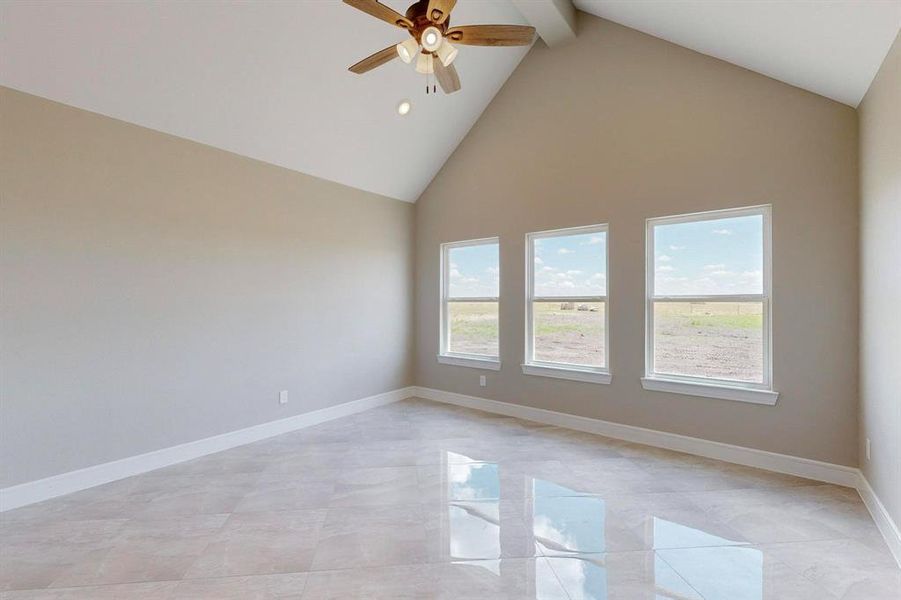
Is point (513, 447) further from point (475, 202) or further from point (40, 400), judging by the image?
point (40, 400)

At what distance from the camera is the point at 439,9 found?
222 centimetres

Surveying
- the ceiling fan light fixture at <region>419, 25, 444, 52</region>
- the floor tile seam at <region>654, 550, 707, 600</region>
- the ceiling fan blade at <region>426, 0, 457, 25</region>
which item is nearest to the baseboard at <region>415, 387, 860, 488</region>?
the floor tile seam at <region>654, 550, 707, 600</region>

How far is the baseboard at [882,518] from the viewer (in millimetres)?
2146

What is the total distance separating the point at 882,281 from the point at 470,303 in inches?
147

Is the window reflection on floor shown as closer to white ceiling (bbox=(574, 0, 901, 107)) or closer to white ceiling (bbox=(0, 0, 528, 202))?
white ceiling (bbox=(574, 0, 901, 107))

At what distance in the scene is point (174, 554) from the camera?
7.18ft

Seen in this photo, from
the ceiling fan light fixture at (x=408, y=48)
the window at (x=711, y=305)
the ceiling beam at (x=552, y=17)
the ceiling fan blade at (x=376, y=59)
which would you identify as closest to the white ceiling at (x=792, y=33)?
the ceiling beam at (x=552, y=17)

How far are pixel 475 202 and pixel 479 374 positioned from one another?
2.18m

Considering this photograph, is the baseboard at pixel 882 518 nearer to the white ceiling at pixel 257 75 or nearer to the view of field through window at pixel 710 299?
the view of field through window at pixel 710 299

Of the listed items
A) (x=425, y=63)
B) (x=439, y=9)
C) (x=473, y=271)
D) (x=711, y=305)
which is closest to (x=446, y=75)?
(x=425, y=63)

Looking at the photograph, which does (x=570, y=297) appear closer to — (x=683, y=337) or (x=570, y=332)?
(x=570, y=332)

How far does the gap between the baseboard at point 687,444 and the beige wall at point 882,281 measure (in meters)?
0.25

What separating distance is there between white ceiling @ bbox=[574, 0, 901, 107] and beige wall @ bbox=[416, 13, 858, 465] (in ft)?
0.77

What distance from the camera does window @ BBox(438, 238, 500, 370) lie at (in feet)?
16.8
